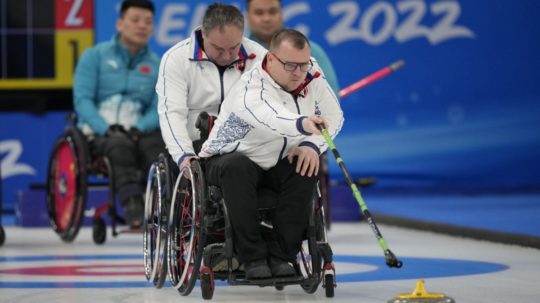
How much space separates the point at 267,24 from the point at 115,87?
43.7 inches

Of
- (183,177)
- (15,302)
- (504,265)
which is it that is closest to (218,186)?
(183,177)

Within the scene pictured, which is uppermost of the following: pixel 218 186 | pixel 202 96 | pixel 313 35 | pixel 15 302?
pixel 313 35

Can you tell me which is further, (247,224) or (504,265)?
(504,265)

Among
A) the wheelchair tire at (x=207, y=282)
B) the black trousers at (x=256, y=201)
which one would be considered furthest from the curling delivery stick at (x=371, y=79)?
the wheelchair tire at (x=207, y=282)

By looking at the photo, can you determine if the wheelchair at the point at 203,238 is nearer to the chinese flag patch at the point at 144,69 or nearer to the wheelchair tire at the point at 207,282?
the wheelchair tire at the point at 207,282

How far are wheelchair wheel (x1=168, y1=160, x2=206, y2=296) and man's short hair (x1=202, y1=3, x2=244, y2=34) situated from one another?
0.58 m

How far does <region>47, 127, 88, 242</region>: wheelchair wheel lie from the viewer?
691 cm

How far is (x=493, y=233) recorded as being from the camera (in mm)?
6828

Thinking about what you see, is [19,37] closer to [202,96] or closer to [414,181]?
[414,181]

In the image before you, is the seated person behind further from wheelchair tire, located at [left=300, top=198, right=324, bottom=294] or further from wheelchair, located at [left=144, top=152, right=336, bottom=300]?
wheelchair tire, located at [left=300, top=198, right=324, bottom=294]

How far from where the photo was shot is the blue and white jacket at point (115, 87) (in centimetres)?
718

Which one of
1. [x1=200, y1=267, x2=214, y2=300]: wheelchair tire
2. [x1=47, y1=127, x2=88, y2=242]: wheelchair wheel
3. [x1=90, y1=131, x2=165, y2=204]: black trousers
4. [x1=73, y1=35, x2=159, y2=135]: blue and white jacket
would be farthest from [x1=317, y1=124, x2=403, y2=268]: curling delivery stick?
[x1=73, y1=35, x2=159, y2=135]: blue and white jacket

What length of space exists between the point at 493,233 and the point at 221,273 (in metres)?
2.79

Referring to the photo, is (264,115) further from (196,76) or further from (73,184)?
(73,184)
